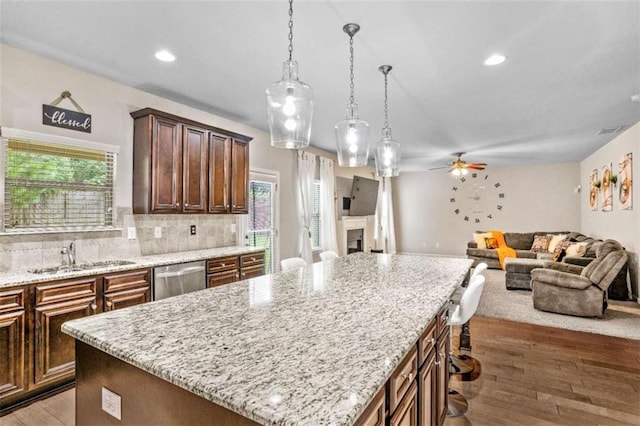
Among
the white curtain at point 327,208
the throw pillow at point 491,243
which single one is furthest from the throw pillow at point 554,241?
the white curtain at point 327,208

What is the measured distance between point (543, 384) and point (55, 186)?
4279mm

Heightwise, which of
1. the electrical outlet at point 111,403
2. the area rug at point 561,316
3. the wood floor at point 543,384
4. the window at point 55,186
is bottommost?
the wood floor at point 543,384

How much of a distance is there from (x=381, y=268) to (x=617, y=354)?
2462mm

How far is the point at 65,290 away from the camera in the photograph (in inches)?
98.0

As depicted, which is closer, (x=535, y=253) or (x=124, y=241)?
(x=124, y=241)

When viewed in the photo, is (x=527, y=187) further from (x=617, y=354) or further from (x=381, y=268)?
(x=381, y=268)

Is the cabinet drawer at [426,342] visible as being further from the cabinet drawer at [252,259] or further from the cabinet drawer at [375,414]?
the cabinet drawer at [252,259]

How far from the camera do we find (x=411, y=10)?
215 centimetres

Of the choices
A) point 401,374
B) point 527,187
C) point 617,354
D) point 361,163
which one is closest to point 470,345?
point 617,354

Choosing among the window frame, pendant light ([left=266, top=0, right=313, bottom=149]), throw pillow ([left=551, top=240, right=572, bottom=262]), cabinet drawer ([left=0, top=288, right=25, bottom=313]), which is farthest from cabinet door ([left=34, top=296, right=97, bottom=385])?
throw pillow ([left=551, top=240, right=572, bottom=262])

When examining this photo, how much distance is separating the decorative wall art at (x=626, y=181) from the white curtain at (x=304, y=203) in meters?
4.63

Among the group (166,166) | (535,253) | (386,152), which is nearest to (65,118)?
(166,166)

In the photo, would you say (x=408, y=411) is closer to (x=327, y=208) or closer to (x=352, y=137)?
(x=352, y=137)

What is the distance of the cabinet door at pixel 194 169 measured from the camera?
11.9ft
